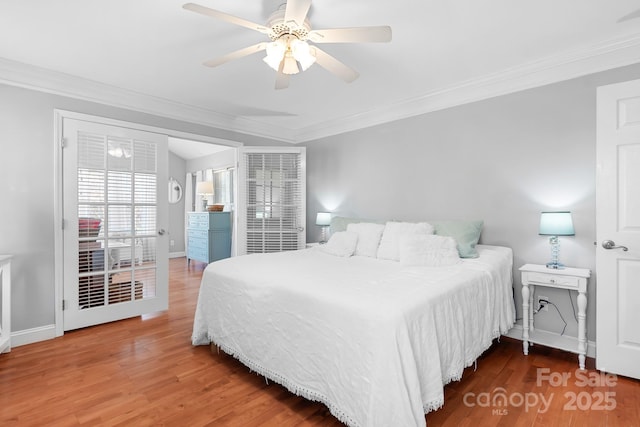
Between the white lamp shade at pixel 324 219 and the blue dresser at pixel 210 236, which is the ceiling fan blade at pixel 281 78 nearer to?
the white lamp shade at pixel 324 219

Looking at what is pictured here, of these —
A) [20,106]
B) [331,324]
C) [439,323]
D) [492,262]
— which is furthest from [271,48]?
[20,106]

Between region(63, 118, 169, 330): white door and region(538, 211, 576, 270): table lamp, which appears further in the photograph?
region(63, 118, 169, 330): white door

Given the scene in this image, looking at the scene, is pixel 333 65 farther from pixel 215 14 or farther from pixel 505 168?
pixel 505 168

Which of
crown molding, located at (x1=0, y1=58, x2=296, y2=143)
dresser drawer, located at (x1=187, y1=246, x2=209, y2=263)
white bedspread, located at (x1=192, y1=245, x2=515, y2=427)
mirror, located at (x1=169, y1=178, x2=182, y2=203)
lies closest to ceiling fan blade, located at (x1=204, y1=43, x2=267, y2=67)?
white bedspread, located at (x1=192, y1=245, x2=515, y2=427)

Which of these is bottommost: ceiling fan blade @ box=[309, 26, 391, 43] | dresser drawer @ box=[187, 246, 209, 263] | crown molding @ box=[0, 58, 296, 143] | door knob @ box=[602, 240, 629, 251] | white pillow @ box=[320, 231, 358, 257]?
dresser drawer @ box=[187, 246, 209, 263]

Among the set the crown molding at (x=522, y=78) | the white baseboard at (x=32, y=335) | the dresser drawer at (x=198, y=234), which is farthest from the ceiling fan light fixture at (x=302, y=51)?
Result: the dresser drawer at (x=198, y=234)

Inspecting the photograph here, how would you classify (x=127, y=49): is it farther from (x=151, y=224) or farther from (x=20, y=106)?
(x=151, y=224)

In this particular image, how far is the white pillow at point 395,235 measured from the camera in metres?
2.90

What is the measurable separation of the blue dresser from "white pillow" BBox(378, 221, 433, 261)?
395 cm

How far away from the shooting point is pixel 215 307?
2535mm

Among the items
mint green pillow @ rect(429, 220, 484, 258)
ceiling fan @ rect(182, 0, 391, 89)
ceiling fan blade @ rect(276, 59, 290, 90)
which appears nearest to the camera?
ceiling fan @ rect(182, 0, 391, 89)

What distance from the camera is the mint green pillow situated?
266 centimetres

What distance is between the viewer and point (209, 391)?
206 centimetres

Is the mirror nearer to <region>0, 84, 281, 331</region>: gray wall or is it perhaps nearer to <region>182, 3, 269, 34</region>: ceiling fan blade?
<region>0, 84, 281, 331</region>: gray wall
